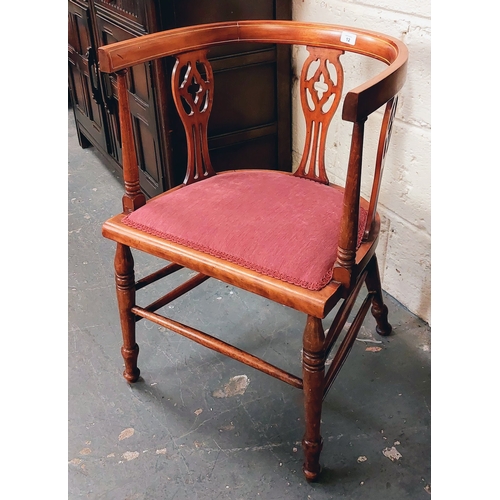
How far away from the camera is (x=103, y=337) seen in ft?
5.49

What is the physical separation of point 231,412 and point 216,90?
1.05 meters

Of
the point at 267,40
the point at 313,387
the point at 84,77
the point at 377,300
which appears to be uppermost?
the point at 267,40

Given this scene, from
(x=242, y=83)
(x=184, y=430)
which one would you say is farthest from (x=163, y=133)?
(x=184, y=430)

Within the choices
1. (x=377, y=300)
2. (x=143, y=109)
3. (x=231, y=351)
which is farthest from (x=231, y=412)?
(x=143, y=109)

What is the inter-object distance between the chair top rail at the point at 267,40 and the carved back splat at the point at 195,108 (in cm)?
4

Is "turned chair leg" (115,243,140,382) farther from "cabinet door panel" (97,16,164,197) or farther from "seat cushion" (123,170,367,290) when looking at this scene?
"cabinet door panel" (97,16,164,197)

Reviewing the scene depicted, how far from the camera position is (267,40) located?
1.37 metres

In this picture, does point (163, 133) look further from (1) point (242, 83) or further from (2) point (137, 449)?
(2) point (137, 449)

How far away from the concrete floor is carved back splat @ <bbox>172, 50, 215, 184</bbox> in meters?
0.54

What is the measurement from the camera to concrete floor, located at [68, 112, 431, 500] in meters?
1.24

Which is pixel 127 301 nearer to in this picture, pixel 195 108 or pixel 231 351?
pixel 231 351

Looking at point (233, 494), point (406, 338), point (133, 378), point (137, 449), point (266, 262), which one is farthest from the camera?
point (406, 338)

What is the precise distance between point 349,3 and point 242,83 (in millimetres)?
444

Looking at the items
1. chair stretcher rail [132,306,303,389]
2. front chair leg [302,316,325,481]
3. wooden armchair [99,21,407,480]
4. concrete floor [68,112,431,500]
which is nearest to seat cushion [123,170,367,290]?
wooden armchair [99,21,407,480]
